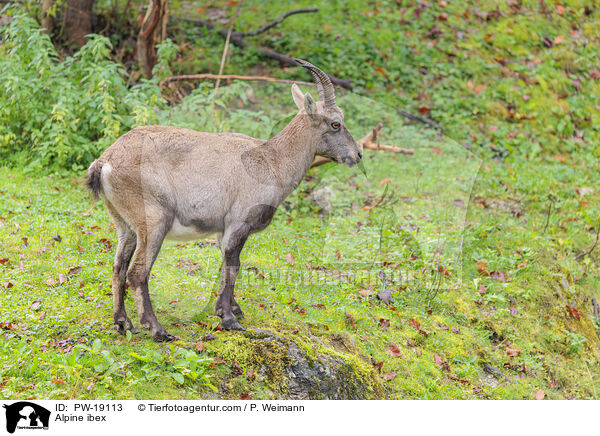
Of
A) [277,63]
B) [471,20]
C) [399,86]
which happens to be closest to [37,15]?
[277,63]

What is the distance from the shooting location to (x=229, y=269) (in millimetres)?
5934

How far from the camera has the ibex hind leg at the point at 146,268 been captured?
539 centimetres

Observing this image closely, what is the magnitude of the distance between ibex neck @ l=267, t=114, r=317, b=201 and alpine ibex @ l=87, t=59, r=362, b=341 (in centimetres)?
1

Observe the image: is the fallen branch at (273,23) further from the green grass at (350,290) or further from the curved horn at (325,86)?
the curved horn at (325,86)

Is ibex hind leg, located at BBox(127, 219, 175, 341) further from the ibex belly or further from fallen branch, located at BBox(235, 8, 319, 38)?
fallen branch, located at BBox(235, 8, 319, 38)

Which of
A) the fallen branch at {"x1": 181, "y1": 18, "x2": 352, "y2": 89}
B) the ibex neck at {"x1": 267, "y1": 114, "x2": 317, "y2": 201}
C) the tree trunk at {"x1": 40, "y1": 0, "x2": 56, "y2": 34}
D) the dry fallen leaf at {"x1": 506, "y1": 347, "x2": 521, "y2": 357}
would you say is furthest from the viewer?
the fallen branch at {"x1": 181, "y1": 18, "x2": 352, "y2": 89}

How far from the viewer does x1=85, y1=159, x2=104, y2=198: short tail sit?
537 centimetres

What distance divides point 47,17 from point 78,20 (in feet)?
1.80

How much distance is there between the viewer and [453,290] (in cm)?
791

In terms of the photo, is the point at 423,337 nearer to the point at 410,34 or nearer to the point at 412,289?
the point at 412,289

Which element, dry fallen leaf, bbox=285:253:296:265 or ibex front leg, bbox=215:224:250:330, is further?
dry fallen leaf, bbox=285:253:296:265
